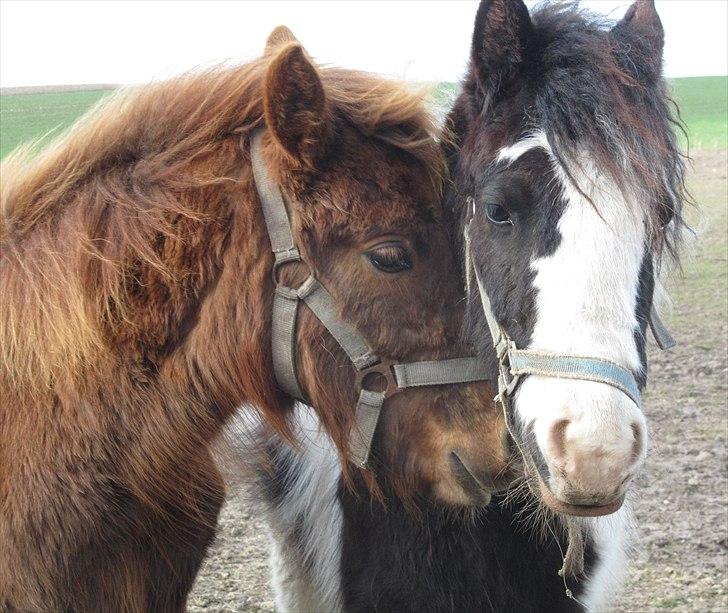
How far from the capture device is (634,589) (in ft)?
15.5

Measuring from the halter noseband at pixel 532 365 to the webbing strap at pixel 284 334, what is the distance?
1.69 feet

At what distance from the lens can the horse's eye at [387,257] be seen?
241 cm

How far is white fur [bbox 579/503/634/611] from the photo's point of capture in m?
3.21

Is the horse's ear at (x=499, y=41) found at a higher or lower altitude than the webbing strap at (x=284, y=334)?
higher

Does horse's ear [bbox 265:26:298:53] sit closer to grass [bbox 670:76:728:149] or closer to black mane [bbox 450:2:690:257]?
black mane [bbox 450:2:690:257]

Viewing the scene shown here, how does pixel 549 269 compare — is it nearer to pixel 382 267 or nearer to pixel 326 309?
pixel 382 267

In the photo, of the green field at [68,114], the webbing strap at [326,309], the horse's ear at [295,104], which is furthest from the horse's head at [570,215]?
the green field at [68,114]

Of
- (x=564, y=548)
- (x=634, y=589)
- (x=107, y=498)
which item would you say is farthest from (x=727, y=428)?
(x=107, y=498)

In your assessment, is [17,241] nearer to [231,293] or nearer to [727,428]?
[231,293]

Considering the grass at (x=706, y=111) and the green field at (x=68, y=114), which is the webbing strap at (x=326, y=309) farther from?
the green field at (x=68, y=114)

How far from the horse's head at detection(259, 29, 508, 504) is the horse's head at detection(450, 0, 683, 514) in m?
0.14

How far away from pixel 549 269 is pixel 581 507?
59 centimetres

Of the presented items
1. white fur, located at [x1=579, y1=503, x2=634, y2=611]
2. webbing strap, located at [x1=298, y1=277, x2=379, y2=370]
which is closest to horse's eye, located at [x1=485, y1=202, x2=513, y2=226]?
webbing strap, located at [x1=298, y1=277, x2=379, y2=370]

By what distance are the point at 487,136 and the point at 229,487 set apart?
141 cm
